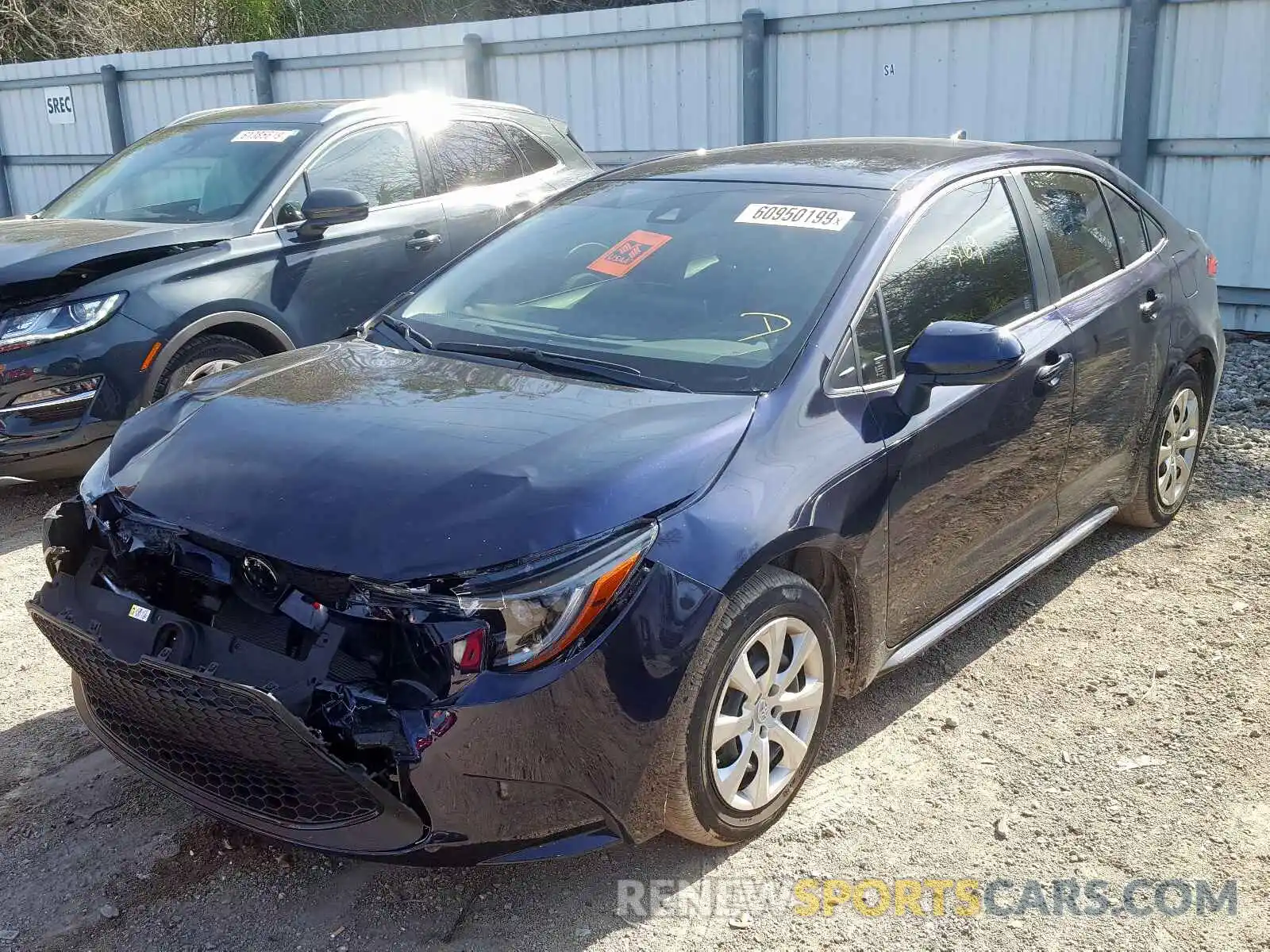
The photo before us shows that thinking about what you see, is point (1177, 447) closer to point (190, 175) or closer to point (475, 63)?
point (190, 175)

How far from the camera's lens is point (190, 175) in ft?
20.4

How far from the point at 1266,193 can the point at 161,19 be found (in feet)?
50.5

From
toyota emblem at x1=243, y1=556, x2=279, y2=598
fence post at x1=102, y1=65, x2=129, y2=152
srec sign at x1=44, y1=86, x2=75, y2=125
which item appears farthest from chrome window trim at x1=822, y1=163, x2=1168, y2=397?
srec sign at x1=44, y1=86, x2=75, y2=125

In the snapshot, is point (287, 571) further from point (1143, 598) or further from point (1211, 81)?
point (1211, 81)

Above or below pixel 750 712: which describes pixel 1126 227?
above

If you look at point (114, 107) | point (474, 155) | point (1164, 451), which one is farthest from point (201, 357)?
point (114, 107)

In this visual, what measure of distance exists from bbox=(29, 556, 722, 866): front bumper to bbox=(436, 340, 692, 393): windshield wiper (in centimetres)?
77

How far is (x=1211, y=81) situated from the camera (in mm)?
7816

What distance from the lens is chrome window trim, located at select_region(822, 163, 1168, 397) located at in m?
3.25

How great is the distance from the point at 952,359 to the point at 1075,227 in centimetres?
143

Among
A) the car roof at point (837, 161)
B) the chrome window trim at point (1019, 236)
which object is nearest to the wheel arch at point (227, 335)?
the car roof at point (837, 161)

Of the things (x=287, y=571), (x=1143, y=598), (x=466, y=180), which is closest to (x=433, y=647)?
(x=287, y=571)

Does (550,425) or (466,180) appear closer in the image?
(550,425)

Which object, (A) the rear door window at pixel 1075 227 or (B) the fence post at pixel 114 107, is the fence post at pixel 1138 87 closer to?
(A) the rear door window at pixel 1075 227
